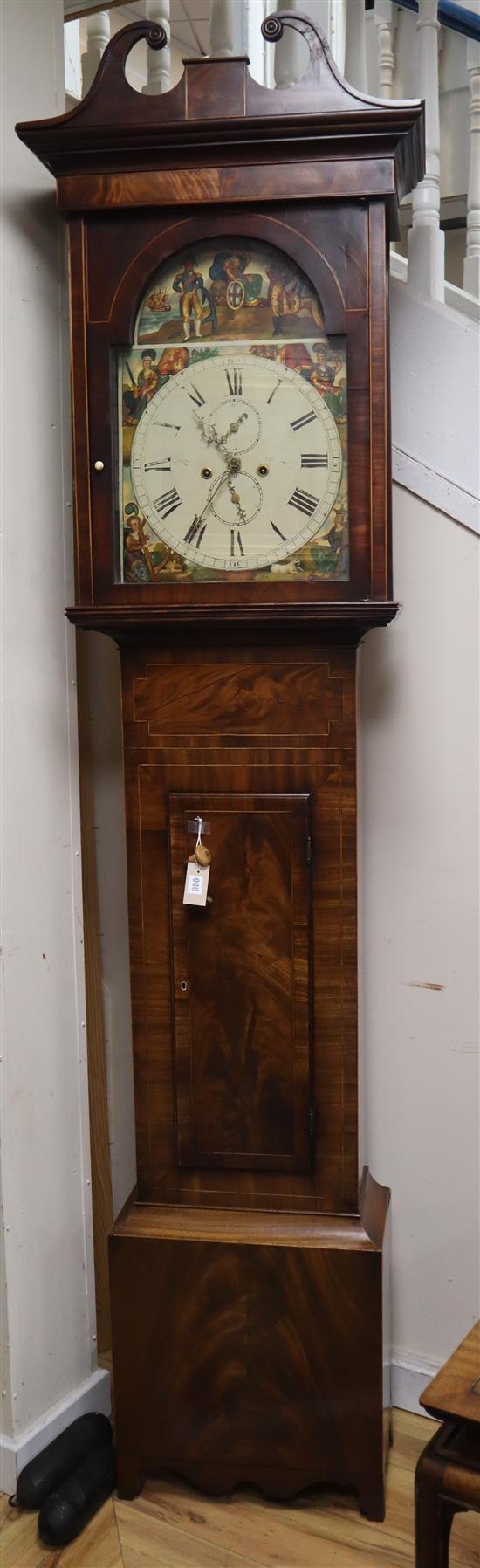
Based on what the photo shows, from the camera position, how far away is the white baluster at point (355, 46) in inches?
75.4

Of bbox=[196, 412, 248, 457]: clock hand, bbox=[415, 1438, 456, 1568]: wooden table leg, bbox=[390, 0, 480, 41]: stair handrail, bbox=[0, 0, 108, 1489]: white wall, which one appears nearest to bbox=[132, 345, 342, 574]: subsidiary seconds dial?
bbox=[196, 412, 248, 457]: clock hand

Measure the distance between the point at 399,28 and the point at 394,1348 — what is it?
2.38 m

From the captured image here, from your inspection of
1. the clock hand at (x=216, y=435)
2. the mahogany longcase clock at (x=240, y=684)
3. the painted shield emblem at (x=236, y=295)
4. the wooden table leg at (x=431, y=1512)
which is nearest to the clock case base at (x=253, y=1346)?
the mahogany longcase clock at (x=240, y=684)

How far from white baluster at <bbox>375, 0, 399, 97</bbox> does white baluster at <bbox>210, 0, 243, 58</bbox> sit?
1.08 feet

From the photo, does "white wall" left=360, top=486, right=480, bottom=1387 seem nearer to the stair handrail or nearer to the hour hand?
the hour hand

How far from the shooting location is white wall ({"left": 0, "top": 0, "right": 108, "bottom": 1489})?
1.73 meters

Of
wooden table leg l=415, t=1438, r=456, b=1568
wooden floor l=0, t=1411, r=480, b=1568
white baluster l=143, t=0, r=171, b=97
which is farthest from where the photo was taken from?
white baluster l=143, t=0, r=171, b=97

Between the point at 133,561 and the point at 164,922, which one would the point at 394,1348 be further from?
the point at 133,561

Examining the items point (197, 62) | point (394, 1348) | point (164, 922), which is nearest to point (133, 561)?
point (164, 922)

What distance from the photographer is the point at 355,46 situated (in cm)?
194

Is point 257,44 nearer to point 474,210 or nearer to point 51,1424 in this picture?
point 474,210

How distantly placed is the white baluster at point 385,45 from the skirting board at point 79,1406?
221cm

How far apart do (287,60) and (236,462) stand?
2.40 feet

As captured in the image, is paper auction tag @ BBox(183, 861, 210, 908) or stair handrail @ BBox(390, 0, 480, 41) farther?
stair handrail @ BBox(390, 0, 480, 41)
